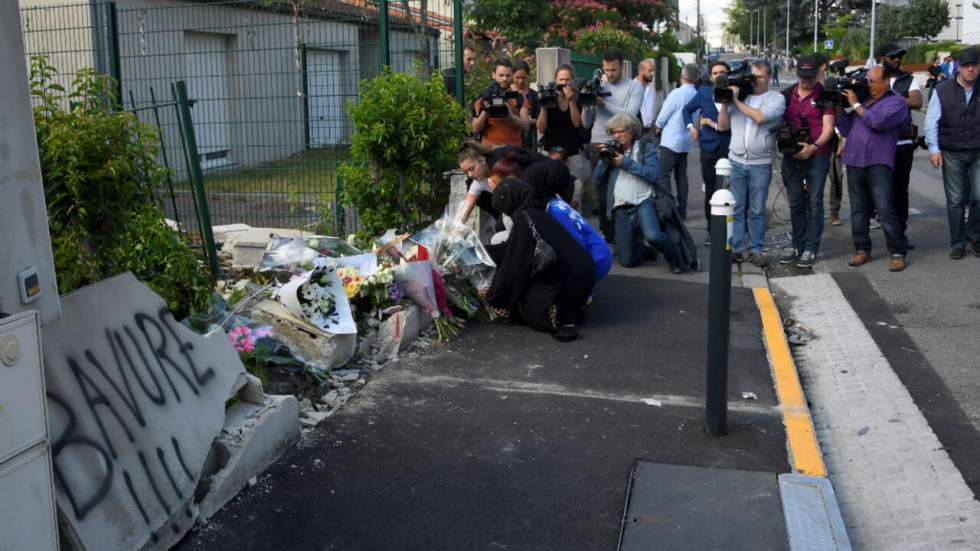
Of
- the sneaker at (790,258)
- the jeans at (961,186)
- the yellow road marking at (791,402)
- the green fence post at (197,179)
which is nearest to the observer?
the yellow road marking at (791,402)

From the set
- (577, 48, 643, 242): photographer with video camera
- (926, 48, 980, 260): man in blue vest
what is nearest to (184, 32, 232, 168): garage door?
(577, 48, 643, 242): photographer with video camera

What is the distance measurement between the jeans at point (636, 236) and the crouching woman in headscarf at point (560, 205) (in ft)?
6.05

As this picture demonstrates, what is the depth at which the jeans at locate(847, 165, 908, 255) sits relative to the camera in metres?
8.89

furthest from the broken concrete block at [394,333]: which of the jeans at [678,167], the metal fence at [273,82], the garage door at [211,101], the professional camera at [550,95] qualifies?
the jeans at [678,167]

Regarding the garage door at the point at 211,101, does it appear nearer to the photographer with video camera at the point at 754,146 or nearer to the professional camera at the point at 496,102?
the professional camera at the point at 496,102

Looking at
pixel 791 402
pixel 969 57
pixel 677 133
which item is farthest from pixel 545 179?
pixel 677 133

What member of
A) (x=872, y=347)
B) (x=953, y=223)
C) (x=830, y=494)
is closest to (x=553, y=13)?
(x=953, y=223)

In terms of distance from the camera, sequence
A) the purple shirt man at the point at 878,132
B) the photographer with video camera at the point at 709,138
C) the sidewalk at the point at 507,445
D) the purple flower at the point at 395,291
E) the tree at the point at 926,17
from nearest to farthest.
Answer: the sidewalk at the point at 507,445 < the purple flower at the point at 395,291 < the purple shirt man at the point at 878,132 < the photographer with video camera at the point at 709,138 < the tree at the point at 926,17

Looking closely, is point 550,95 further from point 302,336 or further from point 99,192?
point 99,192

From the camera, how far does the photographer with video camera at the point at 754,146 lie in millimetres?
8945

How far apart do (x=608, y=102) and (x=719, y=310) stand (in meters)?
5.92

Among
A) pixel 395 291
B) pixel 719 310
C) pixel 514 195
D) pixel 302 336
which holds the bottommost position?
pixel 302 336

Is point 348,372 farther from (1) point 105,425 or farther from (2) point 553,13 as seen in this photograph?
(2) point 553,13

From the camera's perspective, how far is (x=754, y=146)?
903cm
